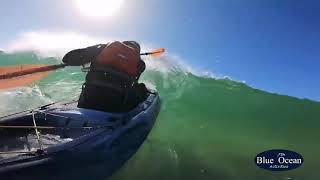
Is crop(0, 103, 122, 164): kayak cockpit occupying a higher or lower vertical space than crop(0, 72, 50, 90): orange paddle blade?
lower

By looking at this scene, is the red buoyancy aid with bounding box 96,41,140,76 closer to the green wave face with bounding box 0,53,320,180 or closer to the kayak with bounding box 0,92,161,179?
the kayak with bounding box 0,92,161,179

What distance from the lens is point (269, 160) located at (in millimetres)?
5695

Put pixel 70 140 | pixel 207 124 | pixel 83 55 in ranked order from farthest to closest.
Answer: pixel 207 124, pixel 83 55, pixel 70 140

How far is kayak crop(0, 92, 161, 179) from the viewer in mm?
3793

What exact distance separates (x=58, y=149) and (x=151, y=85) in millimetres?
2660

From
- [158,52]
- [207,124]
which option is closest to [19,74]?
[158,52]

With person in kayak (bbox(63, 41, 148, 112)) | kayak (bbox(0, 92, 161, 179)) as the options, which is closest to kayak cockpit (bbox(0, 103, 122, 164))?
kayak (bbox(0, 92, 161, 179))

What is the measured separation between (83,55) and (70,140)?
1.11 m

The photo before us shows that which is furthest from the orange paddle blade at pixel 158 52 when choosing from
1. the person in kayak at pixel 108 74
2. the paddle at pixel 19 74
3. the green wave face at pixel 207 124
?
the paddle at pixel 19 74

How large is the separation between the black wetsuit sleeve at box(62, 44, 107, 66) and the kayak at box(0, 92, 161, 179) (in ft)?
1.24

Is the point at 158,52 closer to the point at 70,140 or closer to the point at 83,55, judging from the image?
the point at 83,55

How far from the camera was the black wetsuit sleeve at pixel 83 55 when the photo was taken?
516 cm

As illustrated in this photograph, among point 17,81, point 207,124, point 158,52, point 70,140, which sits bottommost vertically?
point 207,124

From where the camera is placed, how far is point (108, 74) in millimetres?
5027
